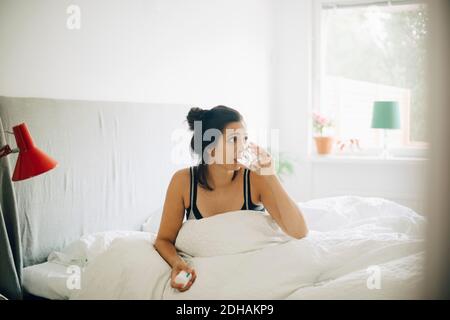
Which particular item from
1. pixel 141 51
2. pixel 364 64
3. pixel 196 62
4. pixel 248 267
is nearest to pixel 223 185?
pixel 248 267

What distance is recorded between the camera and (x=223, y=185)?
1.51 meters

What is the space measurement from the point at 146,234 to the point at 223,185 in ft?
1.29

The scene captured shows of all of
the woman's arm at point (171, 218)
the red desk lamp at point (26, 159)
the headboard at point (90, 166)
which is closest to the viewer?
the red desk lamp at point (26, 159)

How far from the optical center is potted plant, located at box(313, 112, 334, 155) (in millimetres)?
3490

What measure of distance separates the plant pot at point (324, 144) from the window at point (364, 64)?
0.59ft

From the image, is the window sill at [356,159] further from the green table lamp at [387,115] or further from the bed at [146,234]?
the bed at [146,234]

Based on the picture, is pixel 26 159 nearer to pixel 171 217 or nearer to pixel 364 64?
pixel 171 217

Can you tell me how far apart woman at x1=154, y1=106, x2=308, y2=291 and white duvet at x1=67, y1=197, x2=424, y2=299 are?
5 cm

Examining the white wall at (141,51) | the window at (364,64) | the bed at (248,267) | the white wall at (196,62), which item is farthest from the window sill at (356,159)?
the bed at (248,267)

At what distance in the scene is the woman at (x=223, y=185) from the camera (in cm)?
141

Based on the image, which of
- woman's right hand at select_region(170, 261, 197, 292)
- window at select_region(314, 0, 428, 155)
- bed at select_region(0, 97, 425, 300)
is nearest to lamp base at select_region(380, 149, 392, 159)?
window at select_region(314, 0, 428, 155)

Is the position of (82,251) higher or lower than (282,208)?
lower
